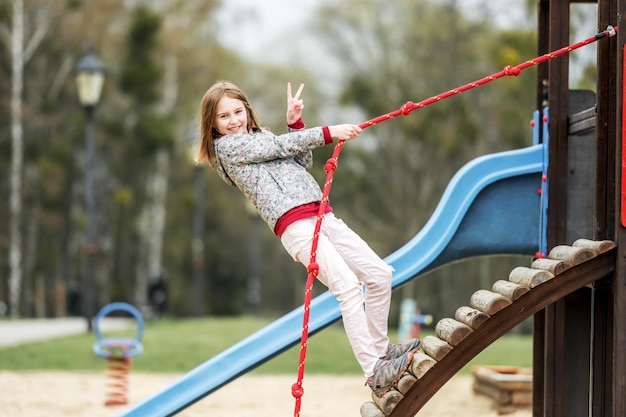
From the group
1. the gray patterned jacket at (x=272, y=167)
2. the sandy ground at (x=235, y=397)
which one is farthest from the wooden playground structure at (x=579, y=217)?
the sandy ground at (x=235, y=397)

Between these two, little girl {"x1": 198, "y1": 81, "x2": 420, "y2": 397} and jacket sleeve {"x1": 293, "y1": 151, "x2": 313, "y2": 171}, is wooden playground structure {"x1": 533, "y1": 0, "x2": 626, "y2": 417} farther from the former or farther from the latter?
jacket sleeve {"x1": 293, "y1": 151, "x2": 313, "y2": 171}

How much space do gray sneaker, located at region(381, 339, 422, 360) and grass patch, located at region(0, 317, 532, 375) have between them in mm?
5980

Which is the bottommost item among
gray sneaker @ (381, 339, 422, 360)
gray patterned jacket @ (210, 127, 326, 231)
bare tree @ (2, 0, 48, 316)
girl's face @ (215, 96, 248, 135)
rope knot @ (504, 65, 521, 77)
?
gray sneaker @ (381, 339, 422, 360)

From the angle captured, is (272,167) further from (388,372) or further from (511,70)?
(511,70)

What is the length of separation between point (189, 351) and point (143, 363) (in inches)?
46.2

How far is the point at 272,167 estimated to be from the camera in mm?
4945

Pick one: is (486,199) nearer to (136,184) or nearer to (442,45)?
(442,45)

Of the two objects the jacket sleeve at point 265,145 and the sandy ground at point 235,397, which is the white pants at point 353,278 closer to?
the jacket sleeve at point 265,145

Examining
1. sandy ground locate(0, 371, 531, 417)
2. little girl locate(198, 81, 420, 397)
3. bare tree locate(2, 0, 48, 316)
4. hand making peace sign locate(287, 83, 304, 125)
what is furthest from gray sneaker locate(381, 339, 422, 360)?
bare tree locate(2, 0, 48, 316)

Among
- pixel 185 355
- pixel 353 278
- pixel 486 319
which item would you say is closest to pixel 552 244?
pixel 486 319

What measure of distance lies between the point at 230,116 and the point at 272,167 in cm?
37

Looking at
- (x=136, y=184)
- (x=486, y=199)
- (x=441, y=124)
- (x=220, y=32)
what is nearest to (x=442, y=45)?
(x=441, y=124)

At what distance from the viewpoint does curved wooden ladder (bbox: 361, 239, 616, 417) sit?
4555 mm

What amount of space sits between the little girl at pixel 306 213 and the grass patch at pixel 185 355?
19.5 ft
